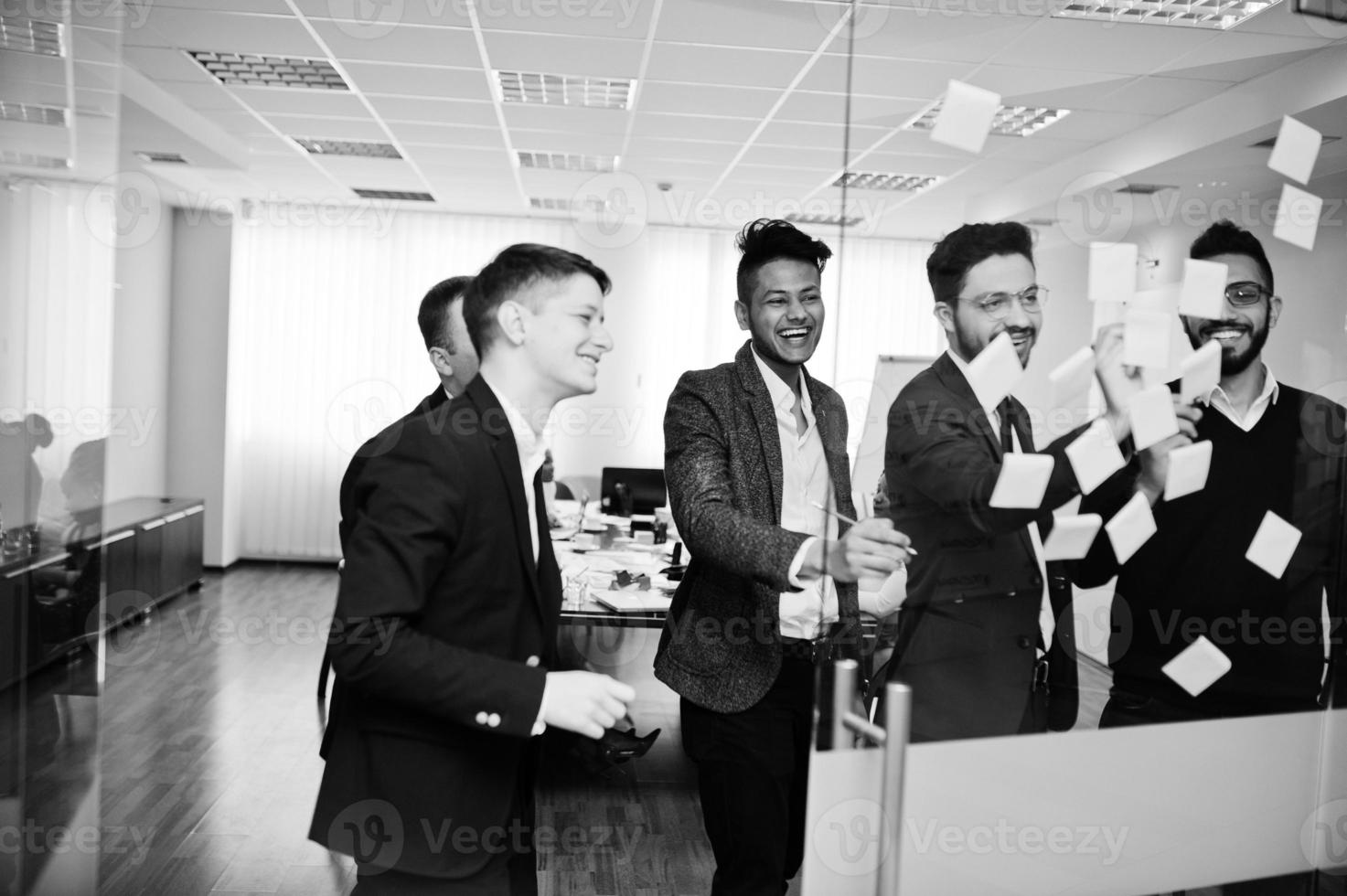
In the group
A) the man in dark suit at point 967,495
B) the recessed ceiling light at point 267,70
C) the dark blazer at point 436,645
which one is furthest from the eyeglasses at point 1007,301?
the recessed ceiling light at point 267,70

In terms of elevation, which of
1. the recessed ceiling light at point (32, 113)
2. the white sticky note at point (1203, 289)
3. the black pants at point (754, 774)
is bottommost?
the black pants at point (754, 774)

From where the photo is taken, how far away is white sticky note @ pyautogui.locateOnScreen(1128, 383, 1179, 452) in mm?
1502

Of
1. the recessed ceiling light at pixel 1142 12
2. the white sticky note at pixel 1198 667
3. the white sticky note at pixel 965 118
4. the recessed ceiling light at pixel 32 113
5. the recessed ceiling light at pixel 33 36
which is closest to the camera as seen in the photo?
the recessed ceiling light at pixel 1142 12

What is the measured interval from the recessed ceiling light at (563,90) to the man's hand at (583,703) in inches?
151

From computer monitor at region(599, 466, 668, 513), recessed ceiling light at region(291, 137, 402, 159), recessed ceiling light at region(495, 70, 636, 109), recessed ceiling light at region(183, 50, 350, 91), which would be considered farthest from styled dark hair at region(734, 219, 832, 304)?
recessed ceiling light at region(291, 137, 402, 159)

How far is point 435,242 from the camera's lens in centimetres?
841

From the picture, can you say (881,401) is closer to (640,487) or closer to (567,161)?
(640,487)

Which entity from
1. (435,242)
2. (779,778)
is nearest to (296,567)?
(435,242)

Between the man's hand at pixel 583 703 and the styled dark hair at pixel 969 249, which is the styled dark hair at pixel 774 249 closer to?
the styled dark hair at pixel 969 249

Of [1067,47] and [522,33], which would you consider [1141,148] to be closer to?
[1067,47]

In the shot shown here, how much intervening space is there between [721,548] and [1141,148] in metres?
0.89

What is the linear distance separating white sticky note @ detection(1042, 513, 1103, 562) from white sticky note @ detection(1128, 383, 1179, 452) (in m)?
0.13

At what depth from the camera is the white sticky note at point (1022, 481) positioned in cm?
142

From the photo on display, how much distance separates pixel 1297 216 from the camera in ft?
5.41
